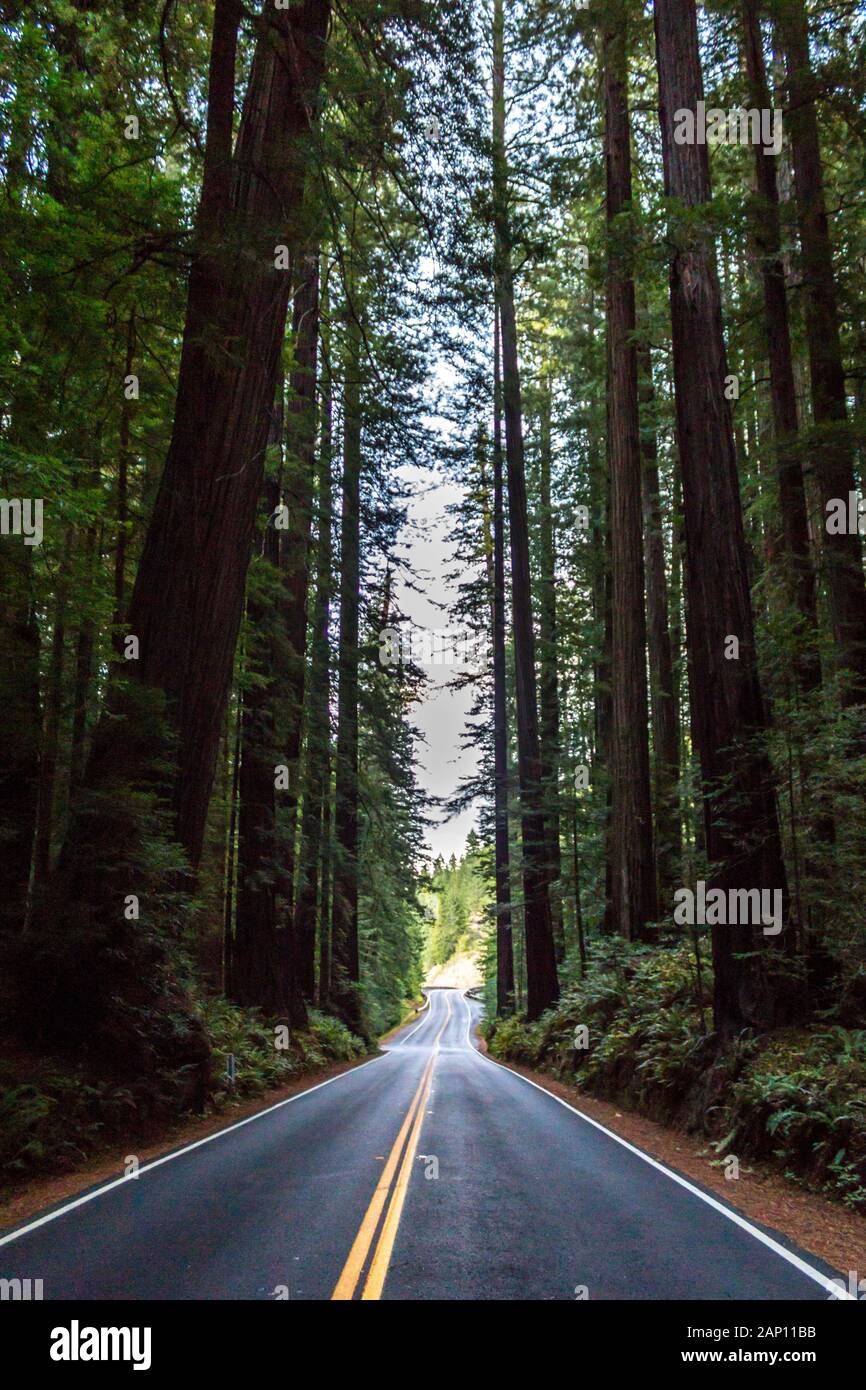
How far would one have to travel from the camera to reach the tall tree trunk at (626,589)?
48.1 feet

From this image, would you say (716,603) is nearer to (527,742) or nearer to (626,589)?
(626,589)

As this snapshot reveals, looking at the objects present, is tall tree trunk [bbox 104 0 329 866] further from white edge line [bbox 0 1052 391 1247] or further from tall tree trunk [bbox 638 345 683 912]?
tall tree trunk [bbox 638 345 683 912]

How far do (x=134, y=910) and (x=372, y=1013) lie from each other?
28880mm

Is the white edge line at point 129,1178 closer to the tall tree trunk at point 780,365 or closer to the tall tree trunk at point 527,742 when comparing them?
the tall tree trunk at point 780,365

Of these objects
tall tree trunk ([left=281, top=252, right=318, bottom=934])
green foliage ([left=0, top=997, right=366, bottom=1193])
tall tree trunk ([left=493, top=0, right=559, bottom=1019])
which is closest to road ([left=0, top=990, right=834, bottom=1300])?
green foliage ([left=0, top=997, right=366, bottom=1193])

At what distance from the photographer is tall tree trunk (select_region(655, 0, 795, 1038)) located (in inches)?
354

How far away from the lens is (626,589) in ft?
50.7

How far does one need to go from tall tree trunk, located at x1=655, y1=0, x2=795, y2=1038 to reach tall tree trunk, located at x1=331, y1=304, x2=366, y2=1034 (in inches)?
367

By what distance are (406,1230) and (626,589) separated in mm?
12168

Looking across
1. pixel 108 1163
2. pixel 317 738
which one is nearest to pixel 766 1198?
pixel 108 1163

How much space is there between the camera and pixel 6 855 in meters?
9.76

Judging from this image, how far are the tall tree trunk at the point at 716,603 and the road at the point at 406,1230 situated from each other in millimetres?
2417

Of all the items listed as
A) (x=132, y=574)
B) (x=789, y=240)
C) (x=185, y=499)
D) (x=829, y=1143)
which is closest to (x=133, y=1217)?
(x=829, y=1143)

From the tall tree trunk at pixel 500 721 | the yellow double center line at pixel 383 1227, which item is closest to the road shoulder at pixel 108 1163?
the yellow double center line at pixel 383 1227
